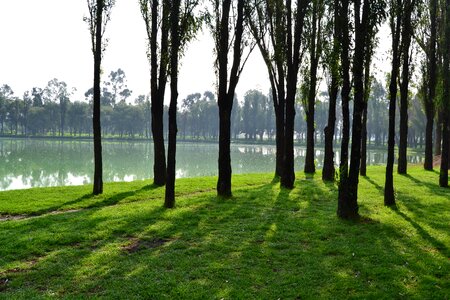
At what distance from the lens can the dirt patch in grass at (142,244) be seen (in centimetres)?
847

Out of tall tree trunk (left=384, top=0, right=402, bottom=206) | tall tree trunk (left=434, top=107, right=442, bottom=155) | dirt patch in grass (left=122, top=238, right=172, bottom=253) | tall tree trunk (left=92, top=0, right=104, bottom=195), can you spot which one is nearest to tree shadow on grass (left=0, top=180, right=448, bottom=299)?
dirt patch in grass (left=122, top=238, right=172, bottom=253)

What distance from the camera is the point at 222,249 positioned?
27.4 feet

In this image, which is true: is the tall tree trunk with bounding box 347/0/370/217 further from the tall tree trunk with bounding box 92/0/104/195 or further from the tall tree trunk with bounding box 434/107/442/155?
the tall tree trunk with bounding box 434/107/442/155

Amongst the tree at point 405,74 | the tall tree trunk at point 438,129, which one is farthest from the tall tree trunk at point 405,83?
the tall tree trunk at point 438,129

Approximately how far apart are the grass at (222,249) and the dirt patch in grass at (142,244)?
0.02 metres

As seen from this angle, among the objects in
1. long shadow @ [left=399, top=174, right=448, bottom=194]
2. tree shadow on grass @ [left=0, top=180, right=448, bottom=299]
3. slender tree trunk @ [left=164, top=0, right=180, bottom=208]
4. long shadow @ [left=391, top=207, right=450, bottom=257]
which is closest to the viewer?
tree shadow on grass @ [left=0, top=180, right=448, bottom=299]

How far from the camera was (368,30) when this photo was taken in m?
10.6

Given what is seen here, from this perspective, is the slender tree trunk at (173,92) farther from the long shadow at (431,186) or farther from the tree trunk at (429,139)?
the tree trunk at (429,139)

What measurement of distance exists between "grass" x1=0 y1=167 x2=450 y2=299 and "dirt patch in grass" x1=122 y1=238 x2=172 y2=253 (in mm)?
24

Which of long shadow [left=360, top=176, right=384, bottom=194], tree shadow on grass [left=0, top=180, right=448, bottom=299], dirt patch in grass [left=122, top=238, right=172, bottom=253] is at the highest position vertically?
long shadow [left=360, top=176, right=384, bottom=194]

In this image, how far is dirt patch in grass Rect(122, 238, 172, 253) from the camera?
8.47 metres

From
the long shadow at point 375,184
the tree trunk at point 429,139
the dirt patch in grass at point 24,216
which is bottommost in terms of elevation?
the dirt patch in grass at point 24,216

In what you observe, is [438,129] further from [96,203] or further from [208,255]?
[208,255]

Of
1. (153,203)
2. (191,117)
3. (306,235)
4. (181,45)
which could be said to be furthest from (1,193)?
(191,117)
